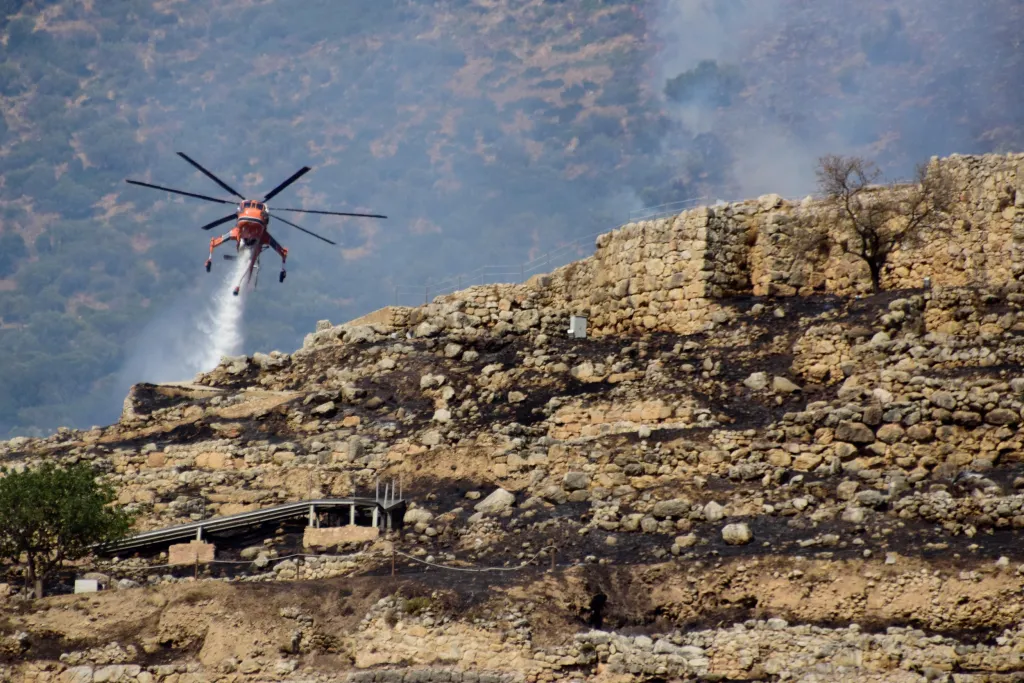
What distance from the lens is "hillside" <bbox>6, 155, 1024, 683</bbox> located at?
122ft

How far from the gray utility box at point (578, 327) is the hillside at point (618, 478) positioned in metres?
0.46

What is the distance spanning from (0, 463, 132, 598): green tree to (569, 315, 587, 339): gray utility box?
48.4ft

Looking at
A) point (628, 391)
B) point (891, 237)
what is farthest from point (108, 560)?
point (891, 237)

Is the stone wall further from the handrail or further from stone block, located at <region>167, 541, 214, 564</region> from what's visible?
stone block, located at <region>167, 541, 214, 564</region>

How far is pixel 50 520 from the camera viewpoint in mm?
42281

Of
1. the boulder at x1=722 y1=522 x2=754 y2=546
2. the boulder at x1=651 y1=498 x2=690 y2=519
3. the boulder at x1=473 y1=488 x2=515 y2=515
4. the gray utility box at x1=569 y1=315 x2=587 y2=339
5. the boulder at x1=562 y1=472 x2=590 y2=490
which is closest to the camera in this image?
the boulder at x1=722 y1=522 x2=754 y2=546

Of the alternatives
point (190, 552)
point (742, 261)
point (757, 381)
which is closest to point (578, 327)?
point (742, 261)

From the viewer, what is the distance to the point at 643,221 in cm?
5216

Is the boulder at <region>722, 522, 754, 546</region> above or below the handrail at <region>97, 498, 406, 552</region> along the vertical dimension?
below

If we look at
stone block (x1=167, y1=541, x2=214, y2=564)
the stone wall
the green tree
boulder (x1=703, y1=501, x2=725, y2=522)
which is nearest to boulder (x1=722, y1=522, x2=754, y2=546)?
boulder (x1=703, y1=501, x2=725, y2=522)

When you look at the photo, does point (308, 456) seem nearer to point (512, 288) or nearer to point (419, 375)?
point (419, 375)

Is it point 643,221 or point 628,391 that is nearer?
point 628,391

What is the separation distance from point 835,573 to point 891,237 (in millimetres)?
14766

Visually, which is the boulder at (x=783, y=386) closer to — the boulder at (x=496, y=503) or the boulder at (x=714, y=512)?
the boulder at (x=714, y=512)
